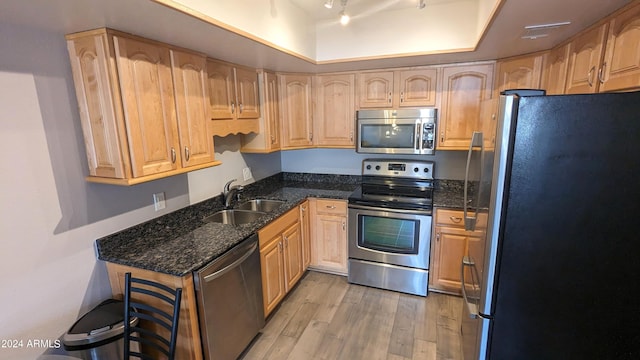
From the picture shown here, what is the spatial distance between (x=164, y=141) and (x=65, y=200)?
1.91 feet

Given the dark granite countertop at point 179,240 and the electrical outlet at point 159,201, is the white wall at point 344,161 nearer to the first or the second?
the dark granite countertop at point 179,240

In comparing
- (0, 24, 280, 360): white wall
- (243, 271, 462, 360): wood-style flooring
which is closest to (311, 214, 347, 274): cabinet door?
(243, 271, 462, 360): wood-style flooring

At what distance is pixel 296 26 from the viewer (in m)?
2.38

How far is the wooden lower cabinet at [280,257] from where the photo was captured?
230cm

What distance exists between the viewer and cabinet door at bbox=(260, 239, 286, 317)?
7.53ft

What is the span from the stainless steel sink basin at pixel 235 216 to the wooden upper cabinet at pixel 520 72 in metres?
2.36

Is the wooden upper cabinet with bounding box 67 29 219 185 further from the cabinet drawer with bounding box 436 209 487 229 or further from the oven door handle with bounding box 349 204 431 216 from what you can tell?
the cabinet drawer with bounding box 436 209 487 229

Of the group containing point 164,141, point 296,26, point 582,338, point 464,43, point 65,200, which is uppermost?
point 296,26

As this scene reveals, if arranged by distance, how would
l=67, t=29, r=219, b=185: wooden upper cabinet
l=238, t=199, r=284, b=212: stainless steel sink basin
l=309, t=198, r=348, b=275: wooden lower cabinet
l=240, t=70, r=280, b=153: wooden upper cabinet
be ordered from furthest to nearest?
l=309, t=198, r=348, b=275: wooden lower cabinet < l=238, t=199, r=284, b=212: stainless steel sink basin < l=240, t=70, r=280, b=153: wooden upper cabinet < l=67, t=29, r=219, b=185: wooden upper cabinet

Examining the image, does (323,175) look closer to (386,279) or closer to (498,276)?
(386,279)

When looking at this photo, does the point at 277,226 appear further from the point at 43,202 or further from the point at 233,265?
the point at 43,202

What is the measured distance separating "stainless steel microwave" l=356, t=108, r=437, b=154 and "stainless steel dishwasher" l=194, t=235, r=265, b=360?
152 cm

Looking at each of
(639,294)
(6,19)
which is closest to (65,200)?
(6,19)

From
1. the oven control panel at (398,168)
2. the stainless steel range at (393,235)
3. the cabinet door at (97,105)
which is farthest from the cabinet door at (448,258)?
the cabinet door at (97,105)
